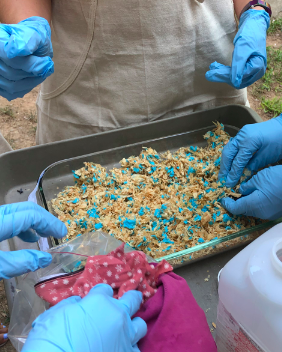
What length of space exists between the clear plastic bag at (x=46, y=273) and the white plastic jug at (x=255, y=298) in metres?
0.32

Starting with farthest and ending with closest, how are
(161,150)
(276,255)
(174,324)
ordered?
(161,150), (174,324), (276,255)

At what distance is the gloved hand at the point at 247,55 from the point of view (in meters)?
1.22

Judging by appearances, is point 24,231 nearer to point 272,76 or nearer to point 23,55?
point 23,55

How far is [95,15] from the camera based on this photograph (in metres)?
1.21

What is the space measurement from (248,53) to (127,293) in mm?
1066

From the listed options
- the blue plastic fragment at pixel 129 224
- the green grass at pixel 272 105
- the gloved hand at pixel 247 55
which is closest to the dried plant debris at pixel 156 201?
the blue plastic fragment at pixel 129 224

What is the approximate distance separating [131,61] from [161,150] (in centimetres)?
45

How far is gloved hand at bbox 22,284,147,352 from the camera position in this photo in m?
0.57

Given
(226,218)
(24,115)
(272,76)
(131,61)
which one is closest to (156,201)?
(226,218)

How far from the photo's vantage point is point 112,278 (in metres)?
0.80

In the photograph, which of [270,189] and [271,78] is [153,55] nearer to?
[270,189]

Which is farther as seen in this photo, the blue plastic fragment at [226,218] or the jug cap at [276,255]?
the blue plastic fragment at [226,218]

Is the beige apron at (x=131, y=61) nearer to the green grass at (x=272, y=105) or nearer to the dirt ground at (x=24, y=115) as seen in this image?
the dirt ground at (x=24, y=115)

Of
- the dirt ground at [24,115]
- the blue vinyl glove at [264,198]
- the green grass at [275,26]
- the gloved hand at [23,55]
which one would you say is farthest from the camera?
the green grass at [275,26]
